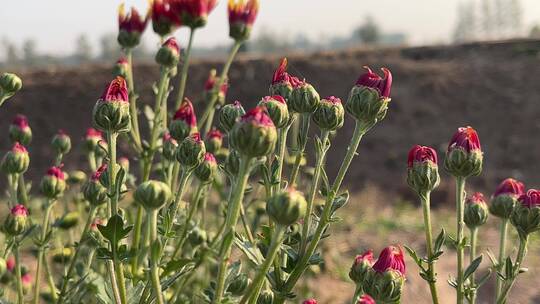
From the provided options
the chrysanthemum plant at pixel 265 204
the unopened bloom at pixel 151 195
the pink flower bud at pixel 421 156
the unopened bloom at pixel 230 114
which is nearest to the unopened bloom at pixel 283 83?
the chrysanthemum plant at pixel 265 204

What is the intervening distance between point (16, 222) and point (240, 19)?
102cm

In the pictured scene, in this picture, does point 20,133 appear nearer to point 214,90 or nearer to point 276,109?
point 214,90

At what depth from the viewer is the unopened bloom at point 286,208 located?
0.94m

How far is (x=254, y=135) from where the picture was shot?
0.95 meters

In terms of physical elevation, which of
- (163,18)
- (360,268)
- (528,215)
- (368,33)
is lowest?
(368,33)

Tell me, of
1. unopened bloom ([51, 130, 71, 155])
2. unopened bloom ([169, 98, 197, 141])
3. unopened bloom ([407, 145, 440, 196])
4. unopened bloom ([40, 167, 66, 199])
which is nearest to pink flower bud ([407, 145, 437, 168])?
unopened bloom ([407, 145, 440, 196])

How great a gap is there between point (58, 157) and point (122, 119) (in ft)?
3.32

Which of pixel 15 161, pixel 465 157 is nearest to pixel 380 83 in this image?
pixel 465 157

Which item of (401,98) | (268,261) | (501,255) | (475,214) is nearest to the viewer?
(268,261)

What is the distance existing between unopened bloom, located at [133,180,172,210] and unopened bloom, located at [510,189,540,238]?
2.81 feet

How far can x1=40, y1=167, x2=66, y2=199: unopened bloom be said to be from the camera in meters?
1.79

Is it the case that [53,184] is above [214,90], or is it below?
below

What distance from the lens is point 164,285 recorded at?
1.11 m

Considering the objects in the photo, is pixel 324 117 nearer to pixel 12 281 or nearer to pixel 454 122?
pixel 12 281
